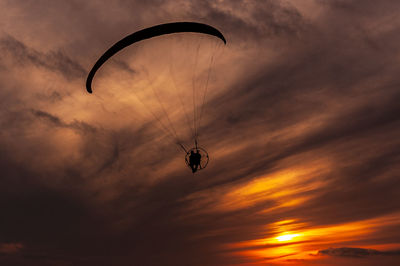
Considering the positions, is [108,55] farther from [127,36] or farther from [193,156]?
[193,156]

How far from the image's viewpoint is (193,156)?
89.1ft

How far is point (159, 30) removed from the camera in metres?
27.5

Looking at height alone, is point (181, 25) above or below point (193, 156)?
above

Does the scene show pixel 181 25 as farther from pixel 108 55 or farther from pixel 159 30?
pixel 108 55

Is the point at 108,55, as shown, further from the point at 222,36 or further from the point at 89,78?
the point at 222,36

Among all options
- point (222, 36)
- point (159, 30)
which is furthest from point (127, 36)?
point (222, 36)

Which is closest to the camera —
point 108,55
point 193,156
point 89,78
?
point 193,156

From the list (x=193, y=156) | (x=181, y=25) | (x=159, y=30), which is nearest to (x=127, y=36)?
(x=159, y=30)

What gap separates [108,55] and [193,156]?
11.3 m

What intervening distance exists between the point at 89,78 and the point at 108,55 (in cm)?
353

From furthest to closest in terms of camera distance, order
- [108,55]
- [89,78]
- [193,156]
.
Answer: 1. [89,78]
2. [108,55]
3. [193,156]

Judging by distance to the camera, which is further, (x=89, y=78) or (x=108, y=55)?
(x=89, y=78)

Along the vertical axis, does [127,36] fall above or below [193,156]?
above

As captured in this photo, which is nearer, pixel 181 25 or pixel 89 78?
pixel 181 25
